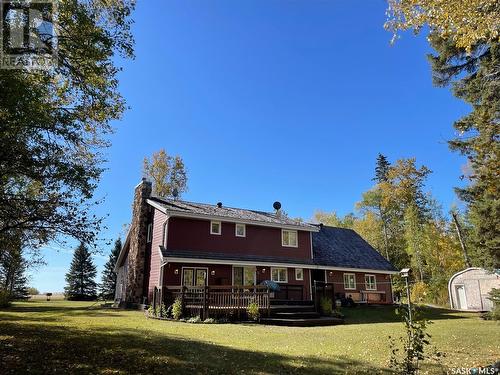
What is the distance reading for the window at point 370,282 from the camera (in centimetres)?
2875

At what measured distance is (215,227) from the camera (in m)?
23.5

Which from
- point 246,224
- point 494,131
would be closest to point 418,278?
point 246,224

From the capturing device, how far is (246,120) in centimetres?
2850

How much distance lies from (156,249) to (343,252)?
619 inches

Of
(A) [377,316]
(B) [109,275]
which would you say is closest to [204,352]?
(A) [377,316]

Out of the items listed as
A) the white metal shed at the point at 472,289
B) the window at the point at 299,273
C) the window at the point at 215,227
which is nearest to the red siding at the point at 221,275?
the window at the point at 299,273

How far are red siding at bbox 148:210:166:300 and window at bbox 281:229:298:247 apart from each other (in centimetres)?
904

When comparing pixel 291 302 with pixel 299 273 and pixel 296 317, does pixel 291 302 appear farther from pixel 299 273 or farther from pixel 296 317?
pixel 299 273

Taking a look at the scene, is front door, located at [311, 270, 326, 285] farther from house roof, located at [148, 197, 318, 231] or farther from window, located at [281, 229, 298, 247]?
house roof, located at [148, 197, 318, 231]

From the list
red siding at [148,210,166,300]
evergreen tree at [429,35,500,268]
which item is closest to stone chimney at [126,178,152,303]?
red siding at [148,210,166,300]

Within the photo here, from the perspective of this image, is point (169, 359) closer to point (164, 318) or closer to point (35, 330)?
point (35, 330)

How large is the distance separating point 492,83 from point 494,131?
4.15 m

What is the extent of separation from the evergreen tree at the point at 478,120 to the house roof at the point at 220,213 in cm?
1280

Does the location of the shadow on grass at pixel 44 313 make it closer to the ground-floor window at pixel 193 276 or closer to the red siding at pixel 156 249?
the red siding at pixel 156 249
